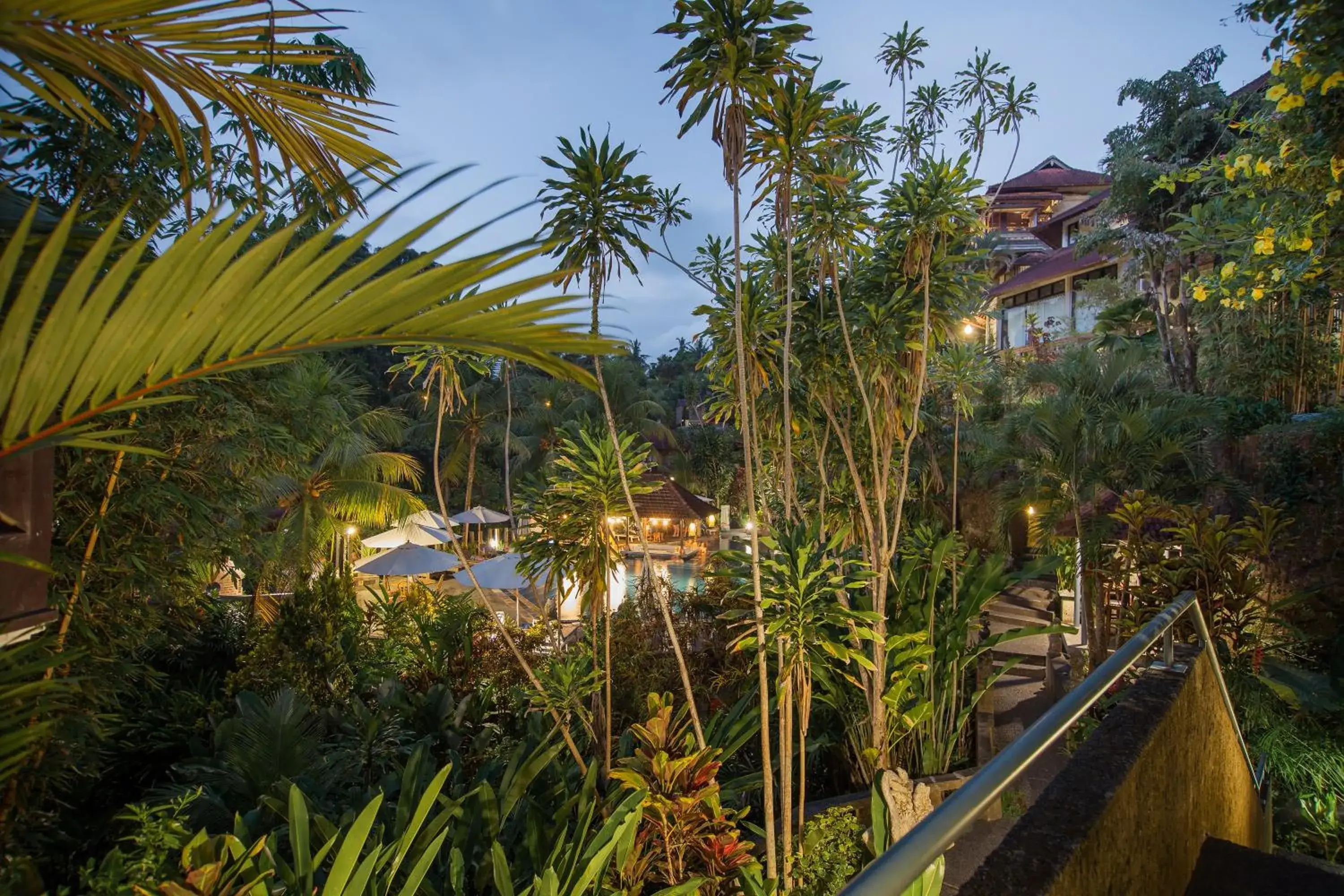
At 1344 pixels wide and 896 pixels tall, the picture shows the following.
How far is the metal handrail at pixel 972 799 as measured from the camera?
2.15 feet

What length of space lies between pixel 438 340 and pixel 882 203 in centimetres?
462

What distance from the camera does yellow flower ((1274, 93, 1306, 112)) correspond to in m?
3.33

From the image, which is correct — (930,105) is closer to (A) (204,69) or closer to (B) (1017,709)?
(B) (1017,709)

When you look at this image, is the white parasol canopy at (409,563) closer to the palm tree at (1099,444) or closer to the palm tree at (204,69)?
the palm tree at (1099,444)

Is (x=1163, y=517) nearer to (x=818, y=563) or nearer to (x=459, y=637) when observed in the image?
(x=818, y=563)

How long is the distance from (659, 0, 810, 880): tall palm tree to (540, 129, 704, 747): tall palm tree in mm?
456

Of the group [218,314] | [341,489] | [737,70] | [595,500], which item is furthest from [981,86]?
[341,489]

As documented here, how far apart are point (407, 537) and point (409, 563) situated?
1.45 meters

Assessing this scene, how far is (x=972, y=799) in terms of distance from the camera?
0.81 meters

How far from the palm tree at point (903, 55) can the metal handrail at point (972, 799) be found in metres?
6.33

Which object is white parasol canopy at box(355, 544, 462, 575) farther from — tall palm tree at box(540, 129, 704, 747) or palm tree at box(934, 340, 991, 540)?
palm tree at box(934, 340, 991, 540)

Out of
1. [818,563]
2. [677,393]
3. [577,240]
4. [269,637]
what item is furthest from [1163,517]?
[677,393]

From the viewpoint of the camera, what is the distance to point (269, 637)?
19.0 feet

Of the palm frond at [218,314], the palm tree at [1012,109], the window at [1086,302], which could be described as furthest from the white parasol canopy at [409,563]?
the window at [1086,302]
